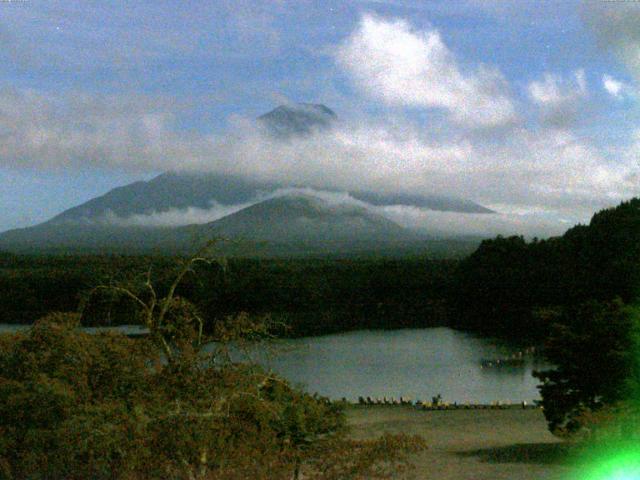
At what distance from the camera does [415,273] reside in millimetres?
49688

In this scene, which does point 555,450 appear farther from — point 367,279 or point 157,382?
point 367,279

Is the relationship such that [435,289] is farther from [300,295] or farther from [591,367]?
[591,367]

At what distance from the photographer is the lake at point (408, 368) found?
2183 centimetres

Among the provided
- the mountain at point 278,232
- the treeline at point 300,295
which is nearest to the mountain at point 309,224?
the mountain at point 278,232

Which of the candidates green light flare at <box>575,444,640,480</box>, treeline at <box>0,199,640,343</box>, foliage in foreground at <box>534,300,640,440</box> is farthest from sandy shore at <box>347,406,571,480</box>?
treeline at <box>0,199,640,343</box>

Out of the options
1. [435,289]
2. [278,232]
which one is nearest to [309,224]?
[278,232]

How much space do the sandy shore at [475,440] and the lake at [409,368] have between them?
12.3 feet

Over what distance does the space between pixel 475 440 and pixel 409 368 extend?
13.6 metres

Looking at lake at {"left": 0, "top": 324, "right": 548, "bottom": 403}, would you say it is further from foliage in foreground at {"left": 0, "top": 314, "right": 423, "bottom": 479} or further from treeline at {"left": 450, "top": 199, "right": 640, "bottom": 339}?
foliage in foreground at {"left": 0, "top": 314, "right": 423, "bottom": 479}

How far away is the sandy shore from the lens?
951 cm

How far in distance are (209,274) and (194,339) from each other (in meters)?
35.4

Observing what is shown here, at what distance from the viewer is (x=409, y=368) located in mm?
26375

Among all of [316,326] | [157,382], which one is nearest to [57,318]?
[157,382]

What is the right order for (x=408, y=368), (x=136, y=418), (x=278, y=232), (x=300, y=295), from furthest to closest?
(x=278, y=232)
(x=300, y=295)
(x=408, y=368)
(x=136, y=418)
